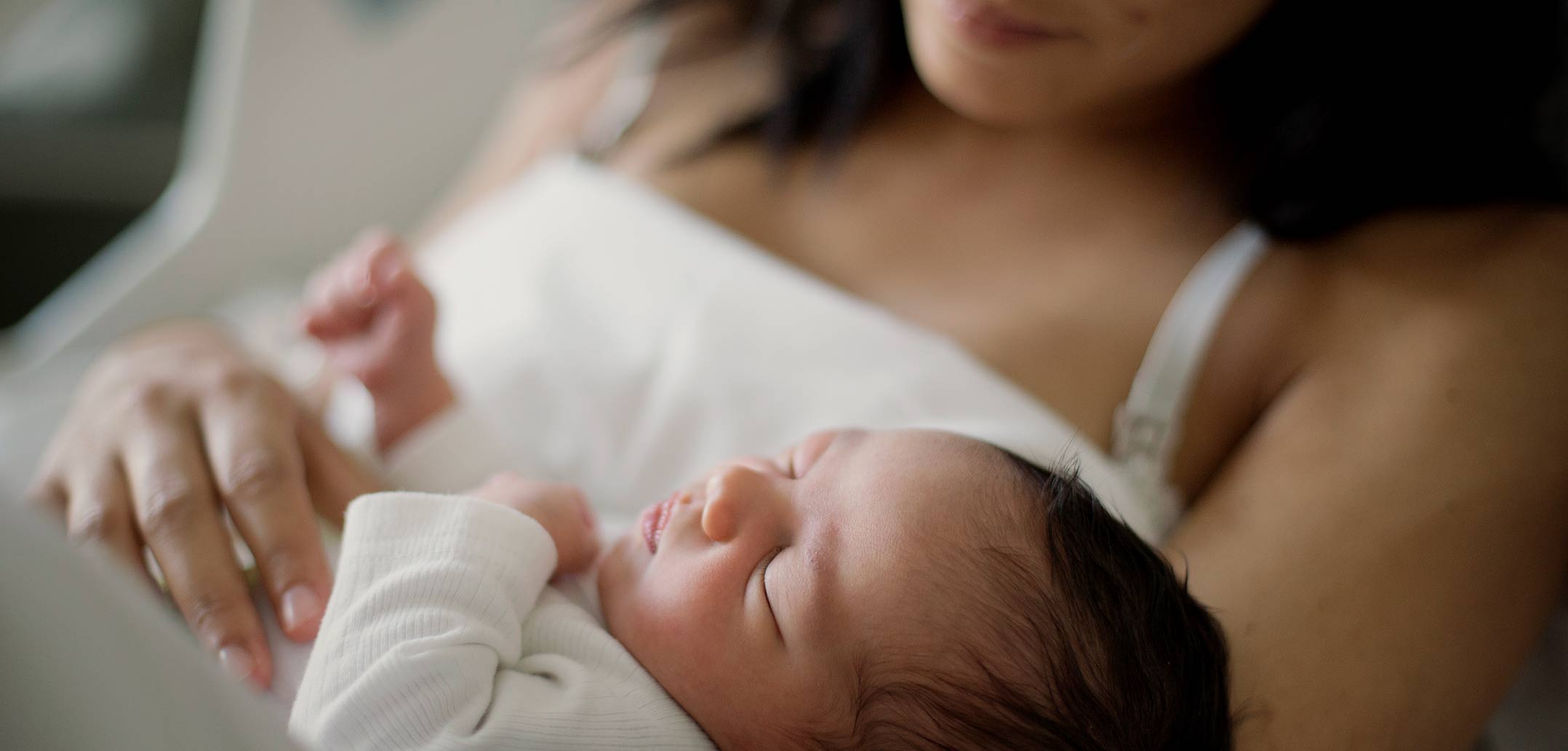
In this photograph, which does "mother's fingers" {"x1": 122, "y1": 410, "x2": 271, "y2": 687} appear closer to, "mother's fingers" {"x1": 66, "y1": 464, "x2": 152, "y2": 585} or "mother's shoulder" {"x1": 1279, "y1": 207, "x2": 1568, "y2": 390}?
"mother's fingers" {"x1": 66, "y1": 464, "x2": 152, "y2": 585}

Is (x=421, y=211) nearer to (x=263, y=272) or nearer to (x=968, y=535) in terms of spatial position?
(x=263, y=272)

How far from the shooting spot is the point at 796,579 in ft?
2.01

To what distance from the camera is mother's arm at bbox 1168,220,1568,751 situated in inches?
28.2

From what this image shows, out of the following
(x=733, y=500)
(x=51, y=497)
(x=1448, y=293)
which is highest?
(x=1448, y=293)

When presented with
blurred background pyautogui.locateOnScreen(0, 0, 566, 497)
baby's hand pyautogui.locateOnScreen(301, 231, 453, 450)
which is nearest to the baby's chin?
baby's hand pyautogui.locateOnScreen(301, 231, 453, 450)

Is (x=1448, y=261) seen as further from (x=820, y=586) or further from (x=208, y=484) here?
(x=208, y=484)

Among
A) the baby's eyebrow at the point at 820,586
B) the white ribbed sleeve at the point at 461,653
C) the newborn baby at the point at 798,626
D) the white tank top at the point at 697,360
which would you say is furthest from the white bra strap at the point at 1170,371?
the white ribbed sleeve at the point at 461,653

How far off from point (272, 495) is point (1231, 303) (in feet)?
2.54

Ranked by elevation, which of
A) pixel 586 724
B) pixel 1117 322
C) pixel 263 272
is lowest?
pixel 263 272

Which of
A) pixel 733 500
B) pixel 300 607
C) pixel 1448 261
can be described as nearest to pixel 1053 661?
pixel 733 500

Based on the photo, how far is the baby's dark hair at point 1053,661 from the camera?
1.86ft

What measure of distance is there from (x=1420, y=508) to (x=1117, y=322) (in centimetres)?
28

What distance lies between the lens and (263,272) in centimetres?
139

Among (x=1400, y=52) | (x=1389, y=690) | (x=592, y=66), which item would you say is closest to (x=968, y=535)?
(x=1389, y=690)
